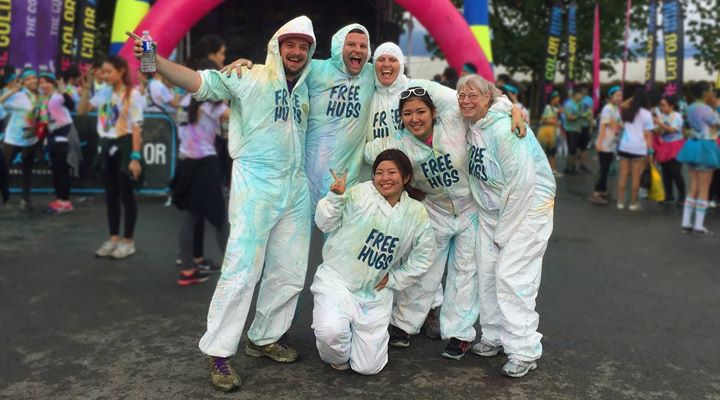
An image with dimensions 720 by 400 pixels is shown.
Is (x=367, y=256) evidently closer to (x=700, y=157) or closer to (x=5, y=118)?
(x=700, y=157)

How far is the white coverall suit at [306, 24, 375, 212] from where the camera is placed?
Result: 139 inches

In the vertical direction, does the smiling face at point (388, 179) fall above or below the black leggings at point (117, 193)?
above

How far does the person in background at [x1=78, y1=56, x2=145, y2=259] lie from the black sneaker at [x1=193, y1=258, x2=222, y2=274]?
86cm

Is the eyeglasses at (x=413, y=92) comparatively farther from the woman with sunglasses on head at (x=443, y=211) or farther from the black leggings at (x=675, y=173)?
the black leggings at (x=675, y=173)

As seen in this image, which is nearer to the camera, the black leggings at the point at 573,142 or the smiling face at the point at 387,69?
the smiling face at the point at 387,69

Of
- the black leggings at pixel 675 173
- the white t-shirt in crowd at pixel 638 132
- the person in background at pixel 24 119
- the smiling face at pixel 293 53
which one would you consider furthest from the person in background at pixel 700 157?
the person in background at pixel 24 119

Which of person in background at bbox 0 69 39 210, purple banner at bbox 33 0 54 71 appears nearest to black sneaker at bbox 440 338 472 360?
person in background at bbox 0 69 39 210

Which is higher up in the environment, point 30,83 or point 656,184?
point 30,83

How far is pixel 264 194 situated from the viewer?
322cm

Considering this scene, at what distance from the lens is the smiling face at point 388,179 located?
10.9 ft

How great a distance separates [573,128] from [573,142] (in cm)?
34

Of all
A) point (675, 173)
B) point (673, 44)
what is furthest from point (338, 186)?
point (673, 44)

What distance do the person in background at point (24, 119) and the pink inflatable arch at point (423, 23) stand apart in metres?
1.82

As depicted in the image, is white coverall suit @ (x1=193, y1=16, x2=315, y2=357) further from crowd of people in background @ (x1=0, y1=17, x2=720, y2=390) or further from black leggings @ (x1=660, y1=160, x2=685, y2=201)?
black leggings @ (x1=660, y1=160, x2=685, y2=201)
